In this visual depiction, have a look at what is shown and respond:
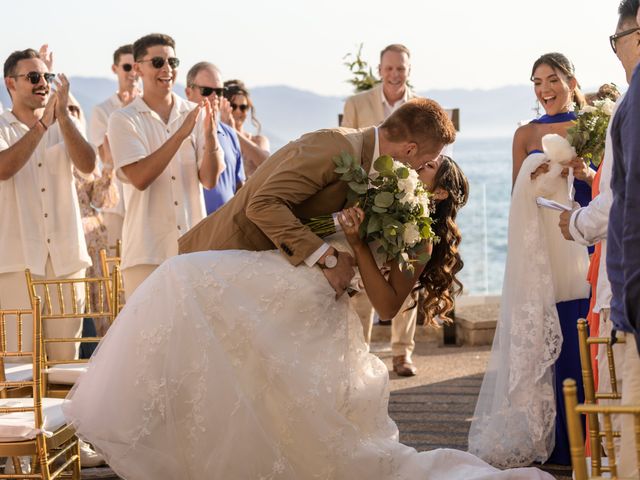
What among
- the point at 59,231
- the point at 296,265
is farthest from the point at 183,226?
the point at 296,265

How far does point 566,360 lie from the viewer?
5969mm

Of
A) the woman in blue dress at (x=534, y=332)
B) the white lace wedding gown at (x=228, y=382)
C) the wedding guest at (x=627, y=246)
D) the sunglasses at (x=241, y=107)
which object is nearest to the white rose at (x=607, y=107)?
the woman in blue dress at (x=534, y=332)

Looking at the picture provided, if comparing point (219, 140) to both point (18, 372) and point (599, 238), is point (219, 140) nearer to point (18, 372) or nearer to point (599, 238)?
point (18, 372)

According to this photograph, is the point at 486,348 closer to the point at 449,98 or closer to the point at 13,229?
the point at 13,229

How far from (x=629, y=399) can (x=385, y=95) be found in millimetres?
5952

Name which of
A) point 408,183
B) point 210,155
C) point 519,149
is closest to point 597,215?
point 408,183

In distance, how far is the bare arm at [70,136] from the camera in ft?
20.6

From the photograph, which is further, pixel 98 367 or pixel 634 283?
pixel 98 367

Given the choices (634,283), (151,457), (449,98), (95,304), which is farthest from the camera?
(449,98)

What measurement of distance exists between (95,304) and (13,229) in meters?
2.14

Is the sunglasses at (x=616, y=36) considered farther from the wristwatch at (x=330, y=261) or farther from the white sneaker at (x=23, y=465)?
the white sneaker at (x=23, y=465)

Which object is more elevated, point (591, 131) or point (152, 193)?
point (591, 131)

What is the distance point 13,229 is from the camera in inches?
246

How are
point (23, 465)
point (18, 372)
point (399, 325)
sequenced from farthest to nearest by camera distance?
point (399, 325)
point (18, 372)
point (23, 465)
